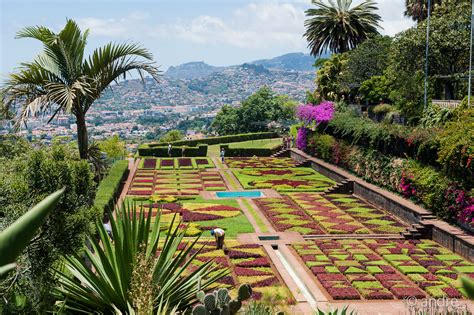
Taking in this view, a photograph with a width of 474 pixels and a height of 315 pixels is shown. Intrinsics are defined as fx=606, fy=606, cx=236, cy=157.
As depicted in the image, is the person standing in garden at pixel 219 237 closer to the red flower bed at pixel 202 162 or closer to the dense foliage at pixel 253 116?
the red flower bed at pixel 202 162

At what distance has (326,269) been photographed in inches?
642

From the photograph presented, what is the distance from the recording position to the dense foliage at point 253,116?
2645 inches

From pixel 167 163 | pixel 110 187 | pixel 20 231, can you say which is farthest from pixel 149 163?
pixel 20 231

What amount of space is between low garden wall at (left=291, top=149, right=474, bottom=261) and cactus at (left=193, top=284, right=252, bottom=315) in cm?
1240

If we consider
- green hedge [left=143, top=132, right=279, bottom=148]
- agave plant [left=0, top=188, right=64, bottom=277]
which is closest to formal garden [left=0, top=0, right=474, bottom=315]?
agave plant [left=0, top=188, right=64, bottom=277]

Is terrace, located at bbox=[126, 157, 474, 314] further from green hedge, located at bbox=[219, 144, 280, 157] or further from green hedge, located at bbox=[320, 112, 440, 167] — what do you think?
green hedge, located at bbox=[219, 144, 280, 157]

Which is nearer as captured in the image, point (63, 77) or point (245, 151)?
point (63, 77)

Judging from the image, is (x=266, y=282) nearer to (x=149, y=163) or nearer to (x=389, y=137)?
(x=389, y=137)

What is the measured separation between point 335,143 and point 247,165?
6714 mm

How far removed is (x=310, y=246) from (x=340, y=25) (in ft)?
103

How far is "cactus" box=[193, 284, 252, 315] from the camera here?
6.29m

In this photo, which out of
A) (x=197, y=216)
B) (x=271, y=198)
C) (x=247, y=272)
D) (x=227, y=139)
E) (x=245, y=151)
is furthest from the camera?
(x=227, y=139)

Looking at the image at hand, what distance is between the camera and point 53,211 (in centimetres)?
734

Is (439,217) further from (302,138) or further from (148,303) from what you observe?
(302,138)
